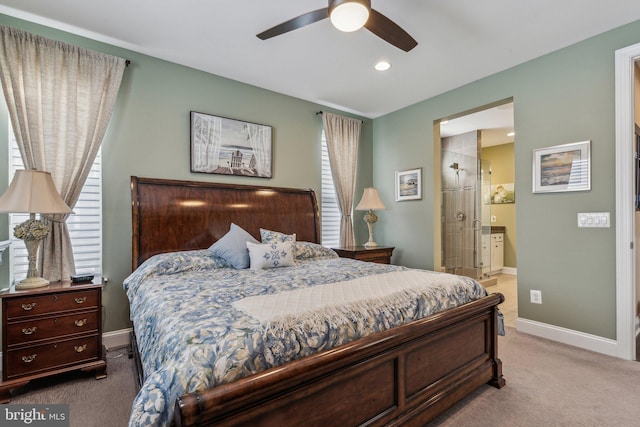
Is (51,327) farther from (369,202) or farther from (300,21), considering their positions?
(369,202)

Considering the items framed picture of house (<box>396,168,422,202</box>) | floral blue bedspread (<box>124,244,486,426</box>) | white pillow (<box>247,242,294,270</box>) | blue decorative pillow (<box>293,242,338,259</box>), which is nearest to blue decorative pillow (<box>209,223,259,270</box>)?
white pillow (<box>247,242,294,270</box>)

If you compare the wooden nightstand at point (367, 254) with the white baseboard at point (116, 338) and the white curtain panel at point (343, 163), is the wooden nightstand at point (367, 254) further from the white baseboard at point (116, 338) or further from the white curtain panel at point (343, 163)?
the white baseboard at point (116, 338)

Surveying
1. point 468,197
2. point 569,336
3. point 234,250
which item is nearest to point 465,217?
point 468,197

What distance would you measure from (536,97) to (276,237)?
120 inches

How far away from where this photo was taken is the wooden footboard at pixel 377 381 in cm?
104

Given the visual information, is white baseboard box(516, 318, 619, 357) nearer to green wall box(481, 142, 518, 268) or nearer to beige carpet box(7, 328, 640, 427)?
beige carpet box(7, 328, 640, 427)

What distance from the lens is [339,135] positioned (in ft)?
14.6

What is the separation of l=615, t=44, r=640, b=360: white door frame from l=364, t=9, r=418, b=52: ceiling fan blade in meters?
1.96

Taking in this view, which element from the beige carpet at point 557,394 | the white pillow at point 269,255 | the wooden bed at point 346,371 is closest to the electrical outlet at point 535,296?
the beige carpet at point 557,394

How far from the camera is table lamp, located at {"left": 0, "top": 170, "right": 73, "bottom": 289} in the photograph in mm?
2084

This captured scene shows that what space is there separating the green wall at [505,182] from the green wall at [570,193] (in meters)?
3.40

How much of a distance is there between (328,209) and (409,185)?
1228 millimetres

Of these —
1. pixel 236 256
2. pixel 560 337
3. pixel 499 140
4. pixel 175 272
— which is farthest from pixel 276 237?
pixel 499 140

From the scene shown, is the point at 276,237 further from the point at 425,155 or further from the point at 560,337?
the point at 560,337
